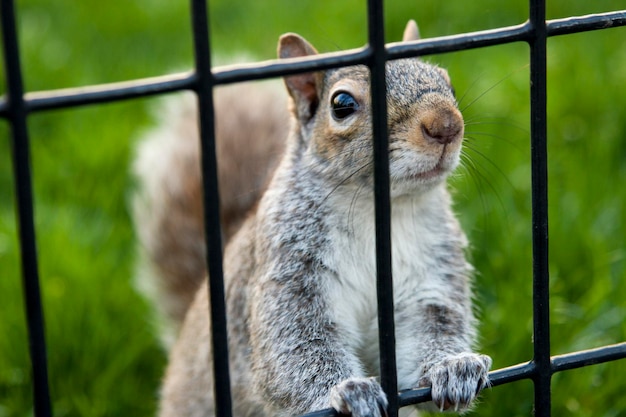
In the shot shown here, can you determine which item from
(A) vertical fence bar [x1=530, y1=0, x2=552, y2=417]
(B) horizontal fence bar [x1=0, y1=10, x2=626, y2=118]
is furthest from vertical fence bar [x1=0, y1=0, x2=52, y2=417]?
(A) vertical fence bar [x1=530, y1=0, x2=552, y2=417]

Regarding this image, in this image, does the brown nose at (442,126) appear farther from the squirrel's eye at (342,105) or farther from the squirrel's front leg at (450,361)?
the squirrel's front leg at (450,361)

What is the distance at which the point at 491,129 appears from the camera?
8.76 feet

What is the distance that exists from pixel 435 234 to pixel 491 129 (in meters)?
1.16

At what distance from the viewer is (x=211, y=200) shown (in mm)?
1076

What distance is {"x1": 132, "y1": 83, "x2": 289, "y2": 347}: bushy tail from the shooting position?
2.07 meters

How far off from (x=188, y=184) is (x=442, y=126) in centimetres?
97

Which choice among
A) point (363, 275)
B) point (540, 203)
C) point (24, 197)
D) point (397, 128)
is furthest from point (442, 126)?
point (24, 197)

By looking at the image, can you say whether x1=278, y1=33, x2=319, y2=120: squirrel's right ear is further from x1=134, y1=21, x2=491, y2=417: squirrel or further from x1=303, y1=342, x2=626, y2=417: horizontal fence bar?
x1=303, y1=342, x2=626, y2=417: horizontal fence bar

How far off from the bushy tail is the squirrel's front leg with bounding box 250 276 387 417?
20.1 inches

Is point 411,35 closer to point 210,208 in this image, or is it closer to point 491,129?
point 210,208

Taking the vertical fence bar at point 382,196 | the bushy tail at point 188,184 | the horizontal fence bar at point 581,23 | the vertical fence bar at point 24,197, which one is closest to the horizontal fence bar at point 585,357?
the vertical fence bar at point 382,196

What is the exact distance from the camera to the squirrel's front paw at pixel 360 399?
4.02 feet

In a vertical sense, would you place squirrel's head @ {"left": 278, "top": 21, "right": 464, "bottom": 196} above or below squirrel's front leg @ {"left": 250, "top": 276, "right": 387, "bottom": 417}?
above

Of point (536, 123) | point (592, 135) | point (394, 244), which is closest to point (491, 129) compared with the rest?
point (592, 135)
